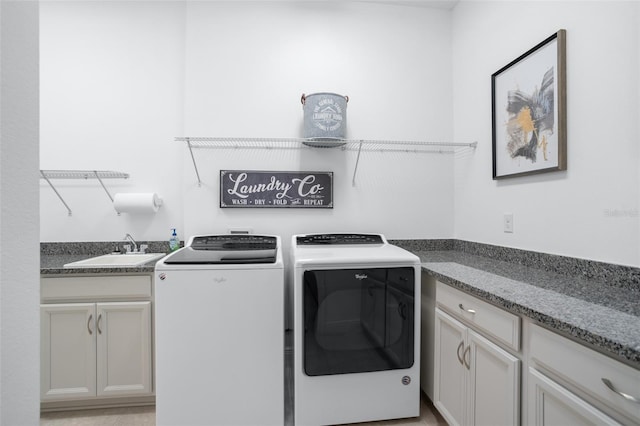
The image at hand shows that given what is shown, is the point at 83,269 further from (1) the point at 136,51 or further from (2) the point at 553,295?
(2) the point at 553,295

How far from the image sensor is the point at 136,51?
7.29 ft

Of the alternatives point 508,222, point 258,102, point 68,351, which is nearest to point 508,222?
point 508,222

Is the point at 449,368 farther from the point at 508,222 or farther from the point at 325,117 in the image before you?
the point at 325,117

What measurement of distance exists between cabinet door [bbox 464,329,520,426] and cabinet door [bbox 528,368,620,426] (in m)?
0.06

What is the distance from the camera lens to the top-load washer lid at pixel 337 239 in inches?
80.0

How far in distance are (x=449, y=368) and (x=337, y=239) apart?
101 cm

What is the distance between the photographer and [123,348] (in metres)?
1.72

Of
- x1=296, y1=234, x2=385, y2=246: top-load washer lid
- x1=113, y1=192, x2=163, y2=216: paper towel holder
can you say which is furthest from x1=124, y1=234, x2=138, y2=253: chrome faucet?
x1=296, y1=234, x2=385, y2=246: top-load washer lid

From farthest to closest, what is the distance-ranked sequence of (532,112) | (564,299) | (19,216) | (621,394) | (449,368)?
(532,112), (449,368), (564,299), (621,394), (19,216)

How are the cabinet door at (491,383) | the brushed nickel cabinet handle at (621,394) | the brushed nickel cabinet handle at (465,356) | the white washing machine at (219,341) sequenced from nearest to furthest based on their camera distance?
the brushed nickel cabinet handle at (621,394), the cabinet door at (491,383), the brushed nickel cabinet handle at (465,356), the white washing machine at (219,341)

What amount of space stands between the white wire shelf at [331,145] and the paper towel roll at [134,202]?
0.37 meters

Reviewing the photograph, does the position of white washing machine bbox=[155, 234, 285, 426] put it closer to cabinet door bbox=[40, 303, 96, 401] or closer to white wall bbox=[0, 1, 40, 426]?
cabinet door bbox=[40, 303, 96, 401]

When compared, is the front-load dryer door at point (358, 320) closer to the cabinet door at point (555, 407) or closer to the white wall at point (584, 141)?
the cabinet door at point (555, 407)

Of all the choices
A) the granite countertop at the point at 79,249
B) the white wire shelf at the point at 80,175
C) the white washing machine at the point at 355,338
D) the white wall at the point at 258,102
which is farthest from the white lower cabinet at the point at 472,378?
the white wire shelf at the point at 80,175
